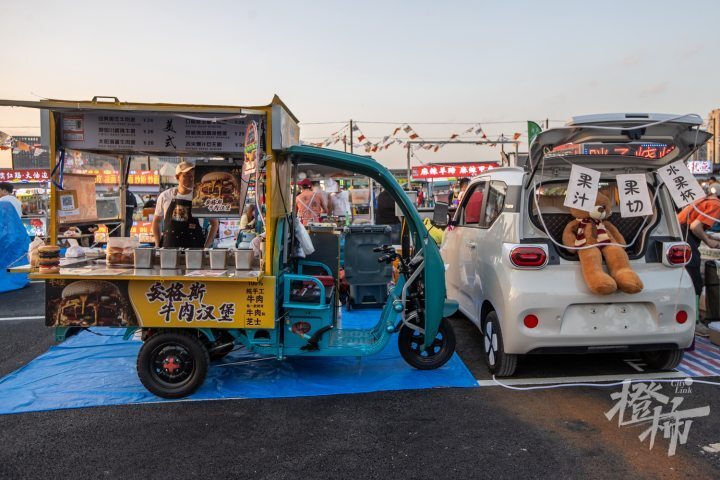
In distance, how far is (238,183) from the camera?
5.01m

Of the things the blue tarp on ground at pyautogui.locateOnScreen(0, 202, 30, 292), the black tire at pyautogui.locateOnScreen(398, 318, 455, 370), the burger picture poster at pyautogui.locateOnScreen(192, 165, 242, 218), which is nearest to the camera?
the black tire at pyautogui.locateOnScreen(398, 318, 455, 370)

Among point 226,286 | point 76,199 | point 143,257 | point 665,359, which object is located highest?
point 76,199

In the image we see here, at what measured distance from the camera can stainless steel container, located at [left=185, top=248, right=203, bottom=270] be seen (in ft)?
13.7

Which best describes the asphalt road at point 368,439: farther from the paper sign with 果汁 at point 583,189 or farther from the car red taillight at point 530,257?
the paper sign with 果汁 at point 583,189

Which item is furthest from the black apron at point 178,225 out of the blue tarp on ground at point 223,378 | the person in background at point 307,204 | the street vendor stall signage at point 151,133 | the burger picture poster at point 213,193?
the person in background at point 307,204

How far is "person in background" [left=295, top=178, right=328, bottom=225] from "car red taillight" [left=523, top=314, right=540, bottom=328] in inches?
225

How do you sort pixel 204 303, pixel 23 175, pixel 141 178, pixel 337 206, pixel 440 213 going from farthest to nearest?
pixel 23 175 < pixel 141 178 < pixel 337 206 < pixel 440 213 < pixel 204 303

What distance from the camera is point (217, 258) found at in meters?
4.18

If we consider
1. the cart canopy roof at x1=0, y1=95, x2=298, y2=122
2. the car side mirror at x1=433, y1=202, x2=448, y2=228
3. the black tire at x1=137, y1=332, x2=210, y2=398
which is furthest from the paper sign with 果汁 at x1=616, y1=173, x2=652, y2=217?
Result: the black tire at x1=137, y1=332, x2=210, y2=398

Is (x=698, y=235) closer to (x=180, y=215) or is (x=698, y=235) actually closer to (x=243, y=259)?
(x=243, y=259)

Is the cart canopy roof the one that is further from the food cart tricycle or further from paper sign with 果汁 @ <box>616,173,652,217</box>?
paper sign with 果汁 @ <box>616,173,652,217</box>

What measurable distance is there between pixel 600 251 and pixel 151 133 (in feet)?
13.6

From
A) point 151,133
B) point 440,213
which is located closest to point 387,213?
point 440,213

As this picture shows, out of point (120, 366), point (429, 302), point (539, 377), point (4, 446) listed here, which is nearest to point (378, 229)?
point (429, 302)
